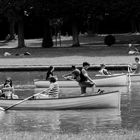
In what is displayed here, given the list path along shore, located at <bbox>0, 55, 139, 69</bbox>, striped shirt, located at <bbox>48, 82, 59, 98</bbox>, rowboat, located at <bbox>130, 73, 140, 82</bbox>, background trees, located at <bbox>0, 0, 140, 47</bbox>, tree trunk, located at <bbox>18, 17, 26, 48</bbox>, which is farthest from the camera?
tree trunk, located at <bbox>18, 17, 26, 48</bbox>

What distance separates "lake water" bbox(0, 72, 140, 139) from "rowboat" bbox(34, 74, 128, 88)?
6495mm

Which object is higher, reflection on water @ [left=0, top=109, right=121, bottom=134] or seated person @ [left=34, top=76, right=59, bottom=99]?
seated person @ [left=34, top=76, right=59, bottom=99]

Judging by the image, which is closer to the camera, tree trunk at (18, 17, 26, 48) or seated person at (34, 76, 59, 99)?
seated person at (34, 76, 59, 99)

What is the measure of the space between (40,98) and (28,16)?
42341mm

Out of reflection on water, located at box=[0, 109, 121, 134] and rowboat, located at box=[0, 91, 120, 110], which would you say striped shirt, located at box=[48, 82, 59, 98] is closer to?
rowboat, located at box=[0, 91, 120, 110]

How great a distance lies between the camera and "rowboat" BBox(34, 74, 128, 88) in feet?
104

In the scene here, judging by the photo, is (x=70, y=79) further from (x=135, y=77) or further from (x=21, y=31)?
(x=21, y=31)

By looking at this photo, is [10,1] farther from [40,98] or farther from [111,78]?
[40,98]

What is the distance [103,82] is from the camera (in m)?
32.2

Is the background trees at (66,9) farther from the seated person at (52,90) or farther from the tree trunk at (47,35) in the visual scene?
the seated person at (52,90)

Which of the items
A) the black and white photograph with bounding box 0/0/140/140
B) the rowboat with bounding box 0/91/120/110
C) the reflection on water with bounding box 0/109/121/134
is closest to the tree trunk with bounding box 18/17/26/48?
the black and white photograph with bounding box 0/0/140/140

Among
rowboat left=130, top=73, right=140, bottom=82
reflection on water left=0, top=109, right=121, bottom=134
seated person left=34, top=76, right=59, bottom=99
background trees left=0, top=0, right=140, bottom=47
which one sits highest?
background trees left=0, top=0, right=140, bottom=47

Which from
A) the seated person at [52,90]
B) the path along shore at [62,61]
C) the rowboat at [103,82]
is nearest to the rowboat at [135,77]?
the rowboat at [103,82]

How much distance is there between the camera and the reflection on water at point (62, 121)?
59.5ft
